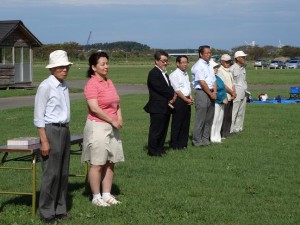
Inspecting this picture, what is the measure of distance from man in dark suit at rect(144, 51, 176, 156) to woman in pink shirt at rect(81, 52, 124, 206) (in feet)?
13.4

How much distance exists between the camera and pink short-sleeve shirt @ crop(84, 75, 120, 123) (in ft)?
27.6

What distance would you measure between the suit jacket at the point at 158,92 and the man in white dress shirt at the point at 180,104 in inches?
39.2

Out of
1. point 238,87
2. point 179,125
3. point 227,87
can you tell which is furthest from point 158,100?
point 238,87

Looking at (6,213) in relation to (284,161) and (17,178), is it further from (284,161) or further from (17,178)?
(284,161)

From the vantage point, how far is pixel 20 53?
125 ft

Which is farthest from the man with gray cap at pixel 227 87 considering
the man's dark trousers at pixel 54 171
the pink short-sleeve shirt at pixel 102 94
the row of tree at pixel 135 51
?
the row of tree at pixel 135 51

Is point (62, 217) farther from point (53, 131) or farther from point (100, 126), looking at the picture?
point (100, 126)

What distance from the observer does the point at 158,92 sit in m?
12.8

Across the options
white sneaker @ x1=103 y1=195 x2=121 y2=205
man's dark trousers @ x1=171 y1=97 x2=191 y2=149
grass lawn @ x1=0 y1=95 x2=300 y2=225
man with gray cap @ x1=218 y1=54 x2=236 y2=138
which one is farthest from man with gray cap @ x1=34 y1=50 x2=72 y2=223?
man with gray cap @ x1=218 y1=54 x2=236 y2=138

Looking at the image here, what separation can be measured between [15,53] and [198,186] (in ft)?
97.2

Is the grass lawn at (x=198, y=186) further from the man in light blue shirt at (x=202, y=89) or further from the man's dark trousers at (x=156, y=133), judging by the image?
the man in light blue shirt at (x=202, y=89)

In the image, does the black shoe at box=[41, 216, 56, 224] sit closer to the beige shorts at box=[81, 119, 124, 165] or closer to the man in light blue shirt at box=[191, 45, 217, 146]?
the beige shorts at box=[81, 119, 124, 165]

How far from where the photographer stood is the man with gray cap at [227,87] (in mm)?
15906

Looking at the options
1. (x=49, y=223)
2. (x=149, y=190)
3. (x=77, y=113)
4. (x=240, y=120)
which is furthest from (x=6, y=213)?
(x=77, y=113)
